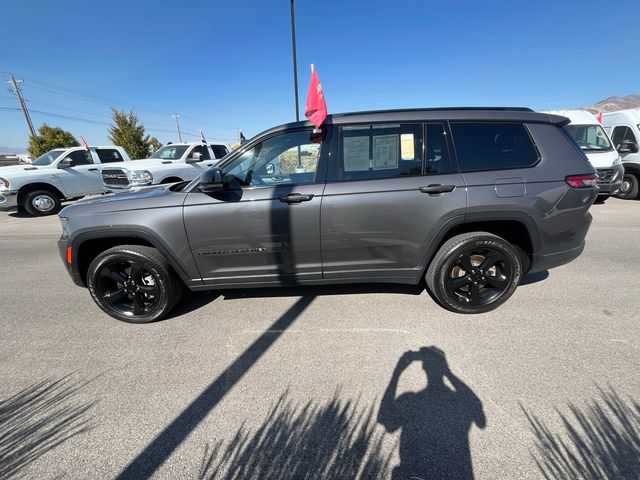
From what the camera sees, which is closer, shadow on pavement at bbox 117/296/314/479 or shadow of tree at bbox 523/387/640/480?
shadow of tree at bbox 523/387/640/480

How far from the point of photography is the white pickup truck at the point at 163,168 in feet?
28.6

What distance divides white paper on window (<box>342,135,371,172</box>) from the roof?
0.18 metres

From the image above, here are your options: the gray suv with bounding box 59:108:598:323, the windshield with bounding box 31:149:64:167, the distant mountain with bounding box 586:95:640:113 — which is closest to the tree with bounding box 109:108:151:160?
the windshield with bounding box 31:149:64:167

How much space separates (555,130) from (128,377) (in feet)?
14.2

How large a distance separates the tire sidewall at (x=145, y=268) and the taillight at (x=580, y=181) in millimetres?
3907

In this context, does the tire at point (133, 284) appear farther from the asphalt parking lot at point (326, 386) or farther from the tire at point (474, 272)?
the tire at point (474, 272)

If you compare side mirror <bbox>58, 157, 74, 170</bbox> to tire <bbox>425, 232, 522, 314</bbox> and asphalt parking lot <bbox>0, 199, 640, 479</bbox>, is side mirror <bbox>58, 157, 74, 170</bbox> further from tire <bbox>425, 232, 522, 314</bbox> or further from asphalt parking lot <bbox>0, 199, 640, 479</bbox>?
tire <bbox>425, 232, 522, 314</bbox>

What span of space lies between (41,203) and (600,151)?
15541 mm

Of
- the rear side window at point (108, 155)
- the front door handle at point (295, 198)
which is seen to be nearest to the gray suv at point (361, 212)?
the front door handle at point (295, 198)

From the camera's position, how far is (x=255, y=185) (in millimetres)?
2855

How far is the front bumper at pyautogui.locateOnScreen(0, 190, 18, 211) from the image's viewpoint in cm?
830

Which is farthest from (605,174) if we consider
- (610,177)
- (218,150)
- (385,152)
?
(218,150)

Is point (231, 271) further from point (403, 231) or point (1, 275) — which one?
point (1, 275)

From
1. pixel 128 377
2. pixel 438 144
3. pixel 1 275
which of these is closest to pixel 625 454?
pixel 438 144
